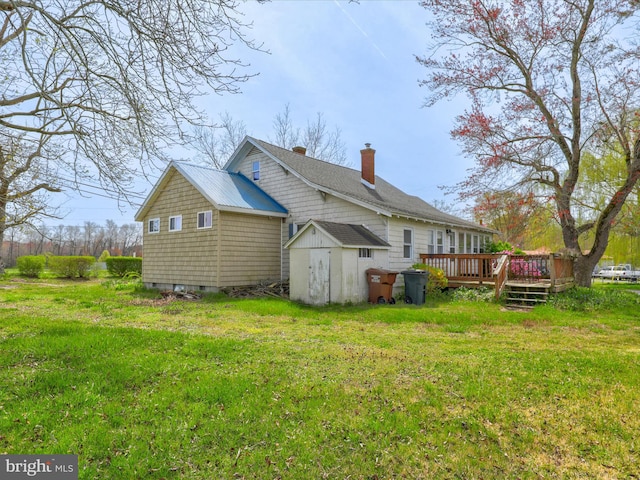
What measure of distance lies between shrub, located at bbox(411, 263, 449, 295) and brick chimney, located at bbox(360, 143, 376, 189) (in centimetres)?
593

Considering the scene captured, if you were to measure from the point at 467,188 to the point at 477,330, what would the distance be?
27.5 ft

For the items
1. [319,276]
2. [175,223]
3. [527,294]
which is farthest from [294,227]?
[527,294]

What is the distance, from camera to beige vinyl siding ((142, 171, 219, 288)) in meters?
14.7

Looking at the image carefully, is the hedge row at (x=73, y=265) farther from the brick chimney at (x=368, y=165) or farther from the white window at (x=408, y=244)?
the white window at (x=408, y=244)

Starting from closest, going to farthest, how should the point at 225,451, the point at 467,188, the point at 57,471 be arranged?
the point at 57,471 → the point at 225,451 → the point at 467,188

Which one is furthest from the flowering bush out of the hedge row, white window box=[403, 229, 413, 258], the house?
the hedge row

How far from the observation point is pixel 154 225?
1775 cm

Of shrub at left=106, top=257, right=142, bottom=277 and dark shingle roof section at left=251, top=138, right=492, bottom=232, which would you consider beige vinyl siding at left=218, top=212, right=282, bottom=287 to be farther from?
shrub at left=106, top=257, right=142, bottom=277

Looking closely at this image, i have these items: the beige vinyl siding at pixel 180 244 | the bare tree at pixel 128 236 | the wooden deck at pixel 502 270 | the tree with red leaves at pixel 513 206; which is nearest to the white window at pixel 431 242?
the wooden deck at pixel 502 270

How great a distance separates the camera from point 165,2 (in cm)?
514

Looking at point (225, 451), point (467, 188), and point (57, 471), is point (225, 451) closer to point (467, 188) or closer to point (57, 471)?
point (57, 471)

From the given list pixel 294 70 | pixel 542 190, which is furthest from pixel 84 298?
pixel 542 190

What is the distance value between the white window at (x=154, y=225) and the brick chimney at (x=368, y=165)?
9.91 m

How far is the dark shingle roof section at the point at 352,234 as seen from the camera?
11898 mm
